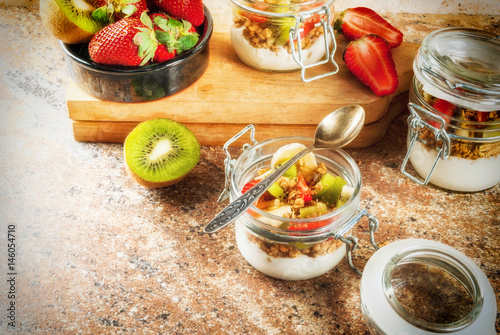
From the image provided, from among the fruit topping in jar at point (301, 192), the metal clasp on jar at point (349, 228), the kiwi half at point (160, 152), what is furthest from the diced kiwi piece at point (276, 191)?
the kiwi half at point (160, 152)

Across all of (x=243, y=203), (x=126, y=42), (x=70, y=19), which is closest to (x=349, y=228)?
(x=243, y=203)

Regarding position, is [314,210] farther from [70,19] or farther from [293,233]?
[70,19]

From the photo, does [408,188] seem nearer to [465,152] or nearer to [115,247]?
[465,152]

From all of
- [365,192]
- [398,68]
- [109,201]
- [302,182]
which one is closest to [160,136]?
[109,201]

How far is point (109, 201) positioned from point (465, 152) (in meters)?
0.65

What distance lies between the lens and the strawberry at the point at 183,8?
0.99 m

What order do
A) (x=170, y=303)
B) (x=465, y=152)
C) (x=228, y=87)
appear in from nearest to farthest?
1. (x=170, y=303)
2. (x=465, y=152)
3. (x=228, y=87)

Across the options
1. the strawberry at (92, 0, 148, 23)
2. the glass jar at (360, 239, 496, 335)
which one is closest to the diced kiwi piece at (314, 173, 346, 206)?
the glass jar at (360, 239, 496, 335)

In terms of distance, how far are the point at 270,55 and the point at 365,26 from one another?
Answer: 0.83 feet

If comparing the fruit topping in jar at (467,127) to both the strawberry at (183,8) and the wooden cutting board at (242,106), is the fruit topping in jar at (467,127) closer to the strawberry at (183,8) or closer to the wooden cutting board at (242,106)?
the wooden cutting board at (242,106)

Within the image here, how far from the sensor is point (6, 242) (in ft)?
2.82

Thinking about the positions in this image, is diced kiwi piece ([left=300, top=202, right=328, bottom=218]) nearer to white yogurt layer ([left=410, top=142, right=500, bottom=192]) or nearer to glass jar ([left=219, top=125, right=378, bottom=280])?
glass jar ([left=219, top=125, right=378, bottom=280])

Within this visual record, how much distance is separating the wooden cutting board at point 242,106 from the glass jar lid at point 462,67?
15 cm

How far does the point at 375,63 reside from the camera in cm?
103
